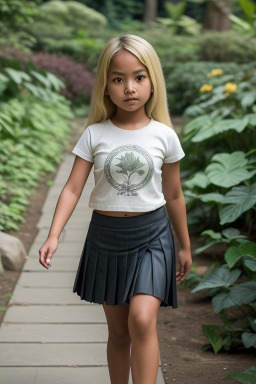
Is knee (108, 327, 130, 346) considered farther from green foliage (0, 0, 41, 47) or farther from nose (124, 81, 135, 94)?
green foliage (0, 0, 41, 47)

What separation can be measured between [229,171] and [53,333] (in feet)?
6.19

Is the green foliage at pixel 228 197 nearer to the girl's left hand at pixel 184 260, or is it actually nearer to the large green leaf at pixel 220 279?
the large green leaf at pixel 220 279

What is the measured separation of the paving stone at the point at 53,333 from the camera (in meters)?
3.43

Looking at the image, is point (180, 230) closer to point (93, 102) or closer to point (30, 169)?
point (93, 102)

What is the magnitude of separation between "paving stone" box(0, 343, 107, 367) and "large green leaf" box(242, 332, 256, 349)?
0.72 meters

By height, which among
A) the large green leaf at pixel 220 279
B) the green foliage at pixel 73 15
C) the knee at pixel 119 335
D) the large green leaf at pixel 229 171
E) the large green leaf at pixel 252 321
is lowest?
the large green leaf at pixel 252 321

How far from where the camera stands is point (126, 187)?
2.37 metres

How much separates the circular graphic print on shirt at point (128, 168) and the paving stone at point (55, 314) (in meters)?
1.55

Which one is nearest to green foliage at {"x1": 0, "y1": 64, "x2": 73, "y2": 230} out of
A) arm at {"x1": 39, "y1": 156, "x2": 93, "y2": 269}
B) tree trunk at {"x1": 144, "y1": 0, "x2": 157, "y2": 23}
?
arm at {"x1": 39, "y1": 156, "x2": 93, "y2": 269}

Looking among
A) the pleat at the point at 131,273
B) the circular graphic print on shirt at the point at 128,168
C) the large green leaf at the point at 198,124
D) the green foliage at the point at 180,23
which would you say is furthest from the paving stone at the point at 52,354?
the green foliage at the point at 180,23

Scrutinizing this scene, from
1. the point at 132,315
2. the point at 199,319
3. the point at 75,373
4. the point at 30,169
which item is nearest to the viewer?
the point at 132,315

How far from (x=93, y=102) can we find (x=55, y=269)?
91.1 inches

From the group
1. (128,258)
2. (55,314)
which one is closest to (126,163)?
(128,258)

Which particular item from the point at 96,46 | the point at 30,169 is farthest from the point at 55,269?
the point at 96,46
